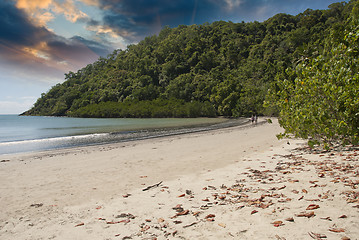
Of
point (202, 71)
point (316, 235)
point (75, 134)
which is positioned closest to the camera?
point (316, 235)

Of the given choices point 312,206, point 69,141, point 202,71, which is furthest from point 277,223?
point 202,71

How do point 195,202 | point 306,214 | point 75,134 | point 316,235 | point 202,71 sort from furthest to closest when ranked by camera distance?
point 202,71 → point 75,134 → point 195,202 → point 306,214 → point 316,235

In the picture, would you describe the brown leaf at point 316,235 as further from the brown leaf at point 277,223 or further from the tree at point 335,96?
the tree at point 335,96

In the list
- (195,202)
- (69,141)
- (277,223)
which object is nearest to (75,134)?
(69,141)

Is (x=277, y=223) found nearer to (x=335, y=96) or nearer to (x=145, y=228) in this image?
(x=145, y=228)

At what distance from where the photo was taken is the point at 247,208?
403 cm

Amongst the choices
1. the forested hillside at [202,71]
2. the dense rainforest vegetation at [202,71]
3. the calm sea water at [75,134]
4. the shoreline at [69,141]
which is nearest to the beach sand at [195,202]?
the shoreline at [69,141]

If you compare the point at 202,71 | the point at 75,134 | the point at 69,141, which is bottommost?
the point at 69,141

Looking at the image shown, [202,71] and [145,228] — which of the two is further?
[202,71]

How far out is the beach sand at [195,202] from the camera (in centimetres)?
338

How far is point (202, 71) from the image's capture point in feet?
362

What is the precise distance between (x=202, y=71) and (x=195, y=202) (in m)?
109

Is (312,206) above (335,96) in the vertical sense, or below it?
below

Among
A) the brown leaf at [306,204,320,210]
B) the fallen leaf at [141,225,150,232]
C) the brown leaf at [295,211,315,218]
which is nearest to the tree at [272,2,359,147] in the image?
the brown leaf at [306,204,320,210]
